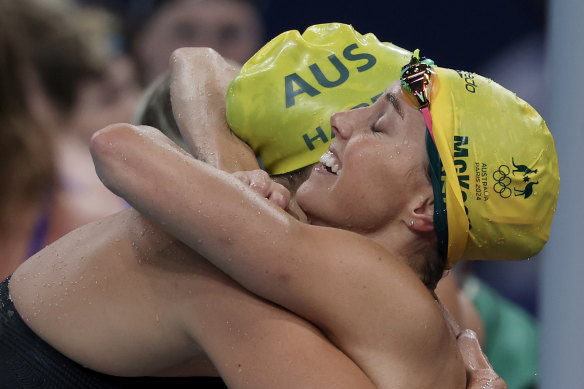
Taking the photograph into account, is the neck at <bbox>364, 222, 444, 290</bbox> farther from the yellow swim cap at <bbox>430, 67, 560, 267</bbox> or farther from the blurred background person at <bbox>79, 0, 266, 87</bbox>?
the blurred background person at <bbox>79, 0, 266, 87</bbox>

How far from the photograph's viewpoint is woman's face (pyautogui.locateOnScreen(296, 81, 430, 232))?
1.62 meters

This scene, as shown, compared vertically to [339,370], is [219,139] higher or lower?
higher

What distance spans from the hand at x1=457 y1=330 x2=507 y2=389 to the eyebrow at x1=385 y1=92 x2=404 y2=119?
486 mm

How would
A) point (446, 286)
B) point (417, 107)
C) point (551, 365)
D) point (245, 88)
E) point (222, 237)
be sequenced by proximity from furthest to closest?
1. point (551, 365)
2. point (446, 286)
3. point (245, 88)
4. point (417, 107)
5. point (222, 237)

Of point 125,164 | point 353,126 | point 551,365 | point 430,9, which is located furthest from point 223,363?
point 430,9

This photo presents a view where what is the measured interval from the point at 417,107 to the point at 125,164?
0.55 metres

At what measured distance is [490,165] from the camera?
5.20 feet

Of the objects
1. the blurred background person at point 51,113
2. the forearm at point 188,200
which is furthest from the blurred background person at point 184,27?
the forearm at point 188,200

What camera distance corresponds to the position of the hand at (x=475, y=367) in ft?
5.46

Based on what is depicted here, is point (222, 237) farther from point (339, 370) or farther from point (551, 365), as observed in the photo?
point (551, 365)

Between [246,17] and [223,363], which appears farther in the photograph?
[246,17]

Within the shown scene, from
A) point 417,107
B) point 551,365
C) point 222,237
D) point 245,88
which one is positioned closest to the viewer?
point 222,237

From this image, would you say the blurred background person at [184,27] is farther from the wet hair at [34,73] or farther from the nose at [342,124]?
the nose at [342,124]

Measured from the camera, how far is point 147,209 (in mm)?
1383
